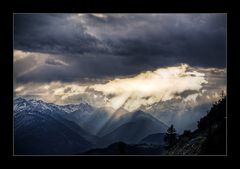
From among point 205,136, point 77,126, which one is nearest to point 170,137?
point 205,136

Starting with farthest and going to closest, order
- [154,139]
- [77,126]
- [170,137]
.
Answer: [77,126]
[154,139]
[170,137]

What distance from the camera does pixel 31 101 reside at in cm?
648

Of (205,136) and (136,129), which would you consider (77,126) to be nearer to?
(136,129)

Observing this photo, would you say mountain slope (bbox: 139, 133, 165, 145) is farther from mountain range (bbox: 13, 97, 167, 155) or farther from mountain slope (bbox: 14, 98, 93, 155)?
mountain slope (bbox: 14, 98, 93, 155)

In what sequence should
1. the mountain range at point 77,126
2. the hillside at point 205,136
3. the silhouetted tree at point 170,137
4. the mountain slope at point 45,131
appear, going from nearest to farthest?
the mountain slope at point 45,131 → the hillside at point 205,136 → the mountain range at point 77,126 → the silhouetted tree at point 170,137

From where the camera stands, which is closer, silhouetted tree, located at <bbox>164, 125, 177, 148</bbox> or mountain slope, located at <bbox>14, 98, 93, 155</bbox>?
mountain slope, located at <bbox>14, 98, 93, 155</bbox>

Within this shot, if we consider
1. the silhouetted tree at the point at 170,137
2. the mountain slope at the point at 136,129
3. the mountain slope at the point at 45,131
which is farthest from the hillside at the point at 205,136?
the mountain slope at the point at 45,131

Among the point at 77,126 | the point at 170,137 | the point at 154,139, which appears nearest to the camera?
the point at 170,137

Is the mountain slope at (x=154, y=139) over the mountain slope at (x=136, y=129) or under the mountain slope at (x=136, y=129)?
under

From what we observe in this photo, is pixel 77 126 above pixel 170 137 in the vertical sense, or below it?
above

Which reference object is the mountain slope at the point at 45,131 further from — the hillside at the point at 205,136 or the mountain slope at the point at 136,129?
the hillside at the point at 205,136

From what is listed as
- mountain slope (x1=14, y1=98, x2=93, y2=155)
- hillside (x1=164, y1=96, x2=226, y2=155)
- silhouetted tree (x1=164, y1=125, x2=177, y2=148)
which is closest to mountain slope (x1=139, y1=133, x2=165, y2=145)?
silhouetted tree (x1=164, y1=125, x2=177, y2=148)
